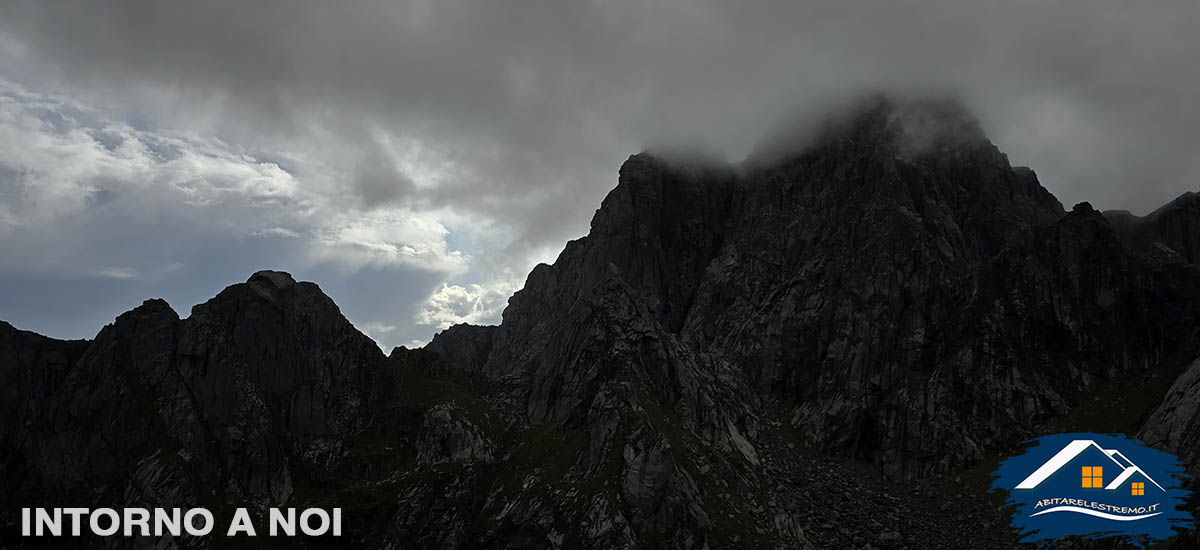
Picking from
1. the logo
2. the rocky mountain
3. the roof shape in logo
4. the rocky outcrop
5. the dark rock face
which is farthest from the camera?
the rocky outcrop

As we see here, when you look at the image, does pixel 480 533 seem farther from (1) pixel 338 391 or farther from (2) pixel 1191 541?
(2) pixel 1191 541

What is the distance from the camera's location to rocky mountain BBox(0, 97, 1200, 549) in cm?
10975

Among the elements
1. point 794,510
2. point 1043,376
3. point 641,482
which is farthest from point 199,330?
point 1043,376

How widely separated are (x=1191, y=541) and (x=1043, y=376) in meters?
58.5

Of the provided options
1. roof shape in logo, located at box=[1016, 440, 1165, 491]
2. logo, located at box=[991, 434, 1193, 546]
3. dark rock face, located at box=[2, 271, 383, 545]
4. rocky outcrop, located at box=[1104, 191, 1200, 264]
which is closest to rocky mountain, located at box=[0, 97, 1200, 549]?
dark rock face, located at box=[2, 271, 383, 545]

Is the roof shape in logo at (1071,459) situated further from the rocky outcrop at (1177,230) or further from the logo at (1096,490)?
the rocky outcrop at (1177,230)

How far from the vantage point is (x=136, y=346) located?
130750 mm

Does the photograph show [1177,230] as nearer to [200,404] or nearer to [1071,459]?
[1071,459]

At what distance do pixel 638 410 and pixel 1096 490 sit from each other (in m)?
74.9

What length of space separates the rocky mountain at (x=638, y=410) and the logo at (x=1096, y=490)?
4.31 meters

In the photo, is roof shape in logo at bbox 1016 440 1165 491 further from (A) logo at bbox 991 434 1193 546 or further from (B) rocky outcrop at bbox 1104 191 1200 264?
(B) rocky outcrop at bbox 1104 191 1200 264

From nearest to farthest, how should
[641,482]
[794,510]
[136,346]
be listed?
[641,482]
[794,510]
[136,346]

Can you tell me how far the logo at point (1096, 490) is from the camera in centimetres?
9200

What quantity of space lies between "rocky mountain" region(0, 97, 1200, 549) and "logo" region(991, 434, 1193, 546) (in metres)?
4.31
